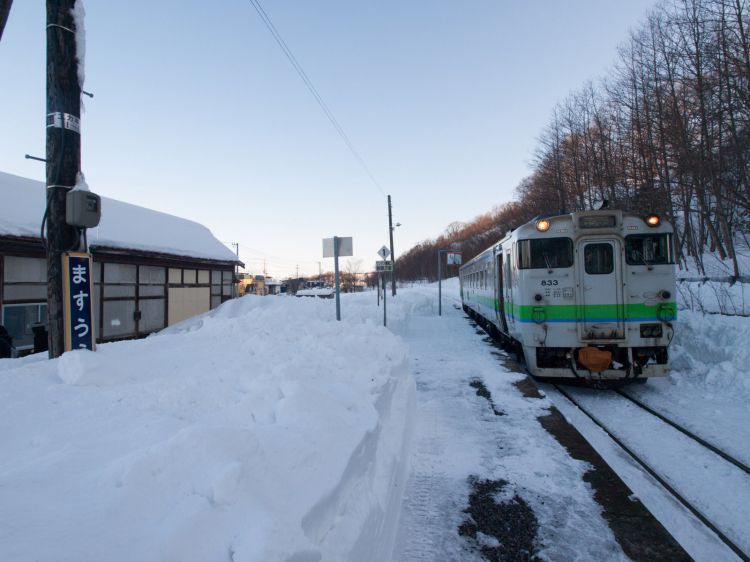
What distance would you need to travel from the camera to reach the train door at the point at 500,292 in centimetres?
997

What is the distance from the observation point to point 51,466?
2.13 m

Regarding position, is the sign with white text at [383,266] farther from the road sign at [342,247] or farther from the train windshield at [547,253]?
the train windshield at [547,253]

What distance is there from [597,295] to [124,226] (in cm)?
1357

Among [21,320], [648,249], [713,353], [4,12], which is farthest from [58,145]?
[713,353]

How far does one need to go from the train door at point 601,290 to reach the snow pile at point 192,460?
4.39 m

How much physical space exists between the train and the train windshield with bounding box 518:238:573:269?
0.7 inches

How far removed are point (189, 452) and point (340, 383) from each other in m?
2.52

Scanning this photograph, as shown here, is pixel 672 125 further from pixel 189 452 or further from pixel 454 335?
pixel 189 452

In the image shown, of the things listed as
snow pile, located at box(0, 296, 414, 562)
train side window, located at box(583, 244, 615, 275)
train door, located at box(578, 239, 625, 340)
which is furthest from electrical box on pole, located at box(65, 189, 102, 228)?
train side window, located at box(583, 244, 615, 275)

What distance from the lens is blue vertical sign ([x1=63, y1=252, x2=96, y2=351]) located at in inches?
170

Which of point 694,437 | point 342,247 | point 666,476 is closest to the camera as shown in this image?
point 666,476

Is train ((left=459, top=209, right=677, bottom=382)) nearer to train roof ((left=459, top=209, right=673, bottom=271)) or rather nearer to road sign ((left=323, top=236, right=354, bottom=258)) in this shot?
train roof ((left=459, top=209, right=673, bottom=271))

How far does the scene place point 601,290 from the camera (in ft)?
23.8

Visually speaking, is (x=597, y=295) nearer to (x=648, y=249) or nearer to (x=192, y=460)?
(x=648, y=249)
